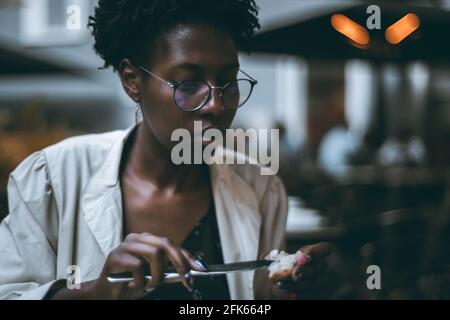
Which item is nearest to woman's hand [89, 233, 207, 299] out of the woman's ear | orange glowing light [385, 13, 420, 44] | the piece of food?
the piece of food

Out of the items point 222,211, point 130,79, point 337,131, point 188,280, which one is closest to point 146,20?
point 130,79

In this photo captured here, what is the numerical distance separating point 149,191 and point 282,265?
0.39 metres

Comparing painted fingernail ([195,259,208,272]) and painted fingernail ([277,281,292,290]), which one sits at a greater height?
painted fingernail ([195,259,208,272])

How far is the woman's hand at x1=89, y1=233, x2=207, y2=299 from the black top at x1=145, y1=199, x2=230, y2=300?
0.46ft

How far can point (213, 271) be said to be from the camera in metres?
1.72

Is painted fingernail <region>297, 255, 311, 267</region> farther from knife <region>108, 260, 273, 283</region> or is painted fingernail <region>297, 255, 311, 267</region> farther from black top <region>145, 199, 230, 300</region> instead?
black top <region>145, 199, 230, 300</region>

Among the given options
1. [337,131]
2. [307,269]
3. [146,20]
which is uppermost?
[146,20]

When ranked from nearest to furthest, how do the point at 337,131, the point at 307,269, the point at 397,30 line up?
the point at 307,269 → the point at 397,30 → the point at 337,131

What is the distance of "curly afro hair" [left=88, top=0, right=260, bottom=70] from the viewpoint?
167 centimetres

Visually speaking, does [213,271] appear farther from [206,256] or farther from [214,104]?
[214,104]

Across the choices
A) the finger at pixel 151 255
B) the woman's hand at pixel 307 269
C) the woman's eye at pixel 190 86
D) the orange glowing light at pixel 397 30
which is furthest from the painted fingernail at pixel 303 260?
the orange glowing light at pixel 397 30

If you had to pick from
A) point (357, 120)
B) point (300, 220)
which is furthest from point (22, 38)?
point (357, 120)

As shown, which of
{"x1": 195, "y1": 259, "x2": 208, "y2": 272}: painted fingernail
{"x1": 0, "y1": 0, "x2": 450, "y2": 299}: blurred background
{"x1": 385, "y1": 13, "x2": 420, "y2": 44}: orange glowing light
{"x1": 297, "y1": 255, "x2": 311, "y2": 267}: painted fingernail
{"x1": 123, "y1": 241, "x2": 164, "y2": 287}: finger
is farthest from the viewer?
{"x1": 385, "y1": 13, "x2": 420, "y2": 44}: orange glowing light

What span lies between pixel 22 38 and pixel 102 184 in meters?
3.90
